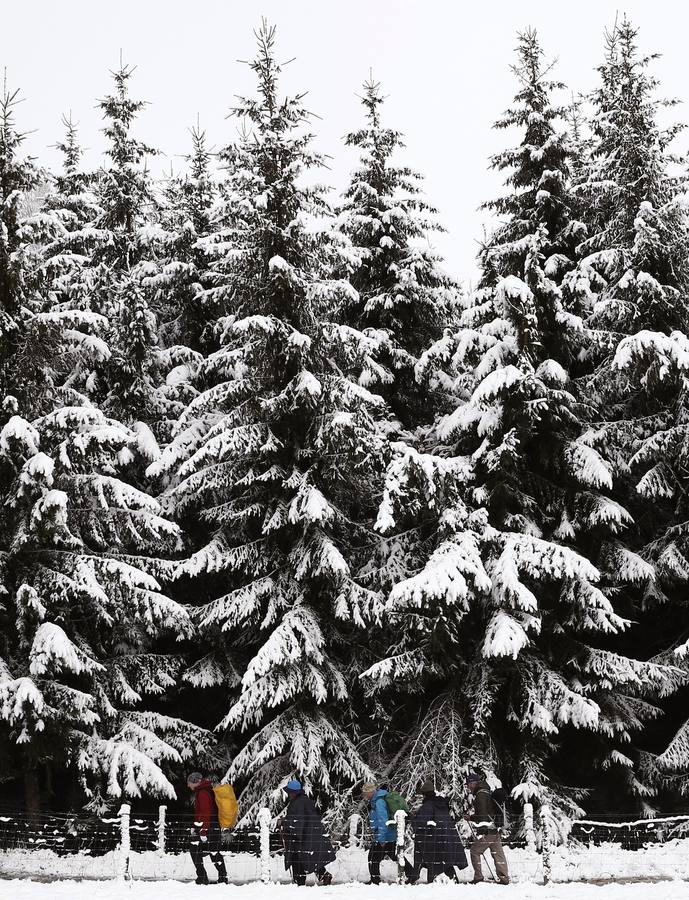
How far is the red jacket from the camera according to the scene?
45.1 ft

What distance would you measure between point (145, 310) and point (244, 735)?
9465 millimetres

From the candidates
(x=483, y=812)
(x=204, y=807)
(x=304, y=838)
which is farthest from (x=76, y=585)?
(x=483, y=812)

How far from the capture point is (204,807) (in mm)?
13859

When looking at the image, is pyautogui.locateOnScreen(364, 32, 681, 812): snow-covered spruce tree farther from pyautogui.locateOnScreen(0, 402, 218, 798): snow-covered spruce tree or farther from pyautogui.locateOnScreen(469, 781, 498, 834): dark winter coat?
pyautogui.locateOnScreen(0, 402, 218, 798): snow-covered spruce tree

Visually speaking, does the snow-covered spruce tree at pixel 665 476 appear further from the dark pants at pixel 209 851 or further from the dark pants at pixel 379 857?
the dark pants at pixel 209 851

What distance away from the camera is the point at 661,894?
11.5m

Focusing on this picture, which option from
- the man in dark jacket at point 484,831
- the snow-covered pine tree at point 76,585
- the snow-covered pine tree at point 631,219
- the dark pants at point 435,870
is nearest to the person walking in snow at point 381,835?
the dark pants at point 435,870

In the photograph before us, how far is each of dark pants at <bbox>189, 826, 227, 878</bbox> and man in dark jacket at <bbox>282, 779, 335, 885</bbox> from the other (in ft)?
3.46

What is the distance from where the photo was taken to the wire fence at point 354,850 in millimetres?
13664

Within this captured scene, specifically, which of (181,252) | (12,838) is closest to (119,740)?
(12,838)

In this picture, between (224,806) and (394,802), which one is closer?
(224,806)

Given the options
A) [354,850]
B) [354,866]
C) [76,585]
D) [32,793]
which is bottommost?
[354,866]

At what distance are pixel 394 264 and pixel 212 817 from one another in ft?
41.4

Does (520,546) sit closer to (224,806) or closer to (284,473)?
(284,473)
